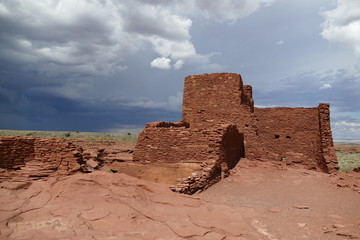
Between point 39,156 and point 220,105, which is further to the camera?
point 220,105

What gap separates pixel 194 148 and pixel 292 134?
8094 mm

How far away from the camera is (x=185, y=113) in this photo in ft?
53.8

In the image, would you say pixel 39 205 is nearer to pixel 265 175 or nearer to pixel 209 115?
pixel 265 175

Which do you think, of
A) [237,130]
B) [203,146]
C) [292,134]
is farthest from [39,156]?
[292,134]

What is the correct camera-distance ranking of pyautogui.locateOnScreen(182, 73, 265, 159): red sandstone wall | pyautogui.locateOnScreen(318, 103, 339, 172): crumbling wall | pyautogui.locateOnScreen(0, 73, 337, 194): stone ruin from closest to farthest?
pyautogui.locateOnScreen(0, 73, 337, 194): stone ruin, pyautogui.locateOnScreen(318, 103, 339, 172): crumbling wall, pyautogui.locateOnScreen(182, 73, 265, 159): red sandstone wall

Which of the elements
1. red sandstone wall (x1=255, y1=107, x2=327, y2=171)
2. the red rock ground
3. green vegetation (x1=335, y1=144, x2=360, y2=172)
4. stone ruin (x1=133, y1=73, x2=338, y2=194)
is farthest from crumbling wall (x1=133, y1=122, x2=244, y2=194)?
green vegetation (x1=335, y1=144, x2=360, y2=172)

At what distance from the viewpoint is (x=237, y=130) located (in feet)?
46.7

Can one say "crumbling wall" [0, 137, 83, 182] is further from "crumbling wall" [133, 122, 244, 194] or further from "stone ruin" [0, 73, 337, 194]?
"crumbling wall" [133, 122, 244, 194]

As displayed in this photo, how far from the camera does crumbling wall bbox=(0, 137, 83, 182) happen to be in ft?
29.3

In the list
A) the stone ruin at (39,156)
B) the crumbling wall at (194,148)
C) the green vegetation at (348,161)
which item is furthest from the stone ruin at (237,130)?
the green vegetation at (348,161)

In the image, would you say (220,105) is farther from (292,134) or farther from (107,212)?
(107,212)

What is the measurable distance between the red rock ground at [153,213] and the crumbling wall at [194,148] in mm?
1906

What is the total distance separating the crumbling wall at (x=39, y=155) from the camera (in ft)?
29.3

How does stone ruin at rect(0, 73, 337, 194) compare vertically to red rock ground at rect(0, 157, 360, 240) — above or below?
above
